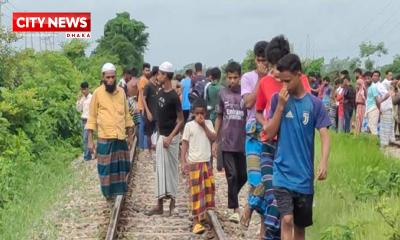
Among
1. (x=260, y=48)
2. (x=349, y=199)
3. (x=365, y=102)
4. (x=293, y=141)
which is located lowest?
(x=349, y=199)

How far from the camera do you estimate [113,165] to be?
477 inches

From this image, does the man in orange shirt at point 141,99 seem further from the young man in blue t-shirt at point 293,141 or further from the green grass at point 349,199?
the young man in blue t-shirt at point 293,141

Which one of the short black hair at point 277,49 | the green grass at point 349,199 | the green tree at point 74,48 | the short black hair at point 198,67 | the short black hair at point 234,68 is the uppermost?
the green tree at point 74,48

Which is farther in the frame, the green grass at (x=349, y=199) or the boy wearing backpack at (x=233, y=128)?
the boy wearing backpack at (x=233, y=128)

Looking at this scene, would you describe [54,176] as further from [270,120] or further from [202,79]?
[270,120]

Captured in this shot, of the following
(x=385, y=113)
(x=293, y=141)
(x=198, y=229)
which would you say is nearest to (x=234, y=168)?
(x=198, y=229)

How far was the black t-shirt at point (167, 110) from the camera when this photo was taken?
11.3m

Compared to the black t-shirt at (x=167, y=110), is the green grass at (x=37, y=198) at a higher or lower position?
lower

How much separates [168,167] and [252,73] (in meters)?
2.76

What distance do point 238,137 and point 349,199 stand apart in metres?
1.68

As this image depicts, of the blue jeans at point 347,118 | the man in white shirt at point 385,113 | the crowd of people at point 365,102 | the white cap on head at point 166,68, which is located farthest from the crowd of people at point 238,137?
the blue jeans at point 347,118

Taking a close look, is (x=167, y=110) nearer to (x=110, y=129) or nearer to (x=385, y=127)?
(x=110, y=129)

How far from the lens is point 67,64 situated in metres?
30.3

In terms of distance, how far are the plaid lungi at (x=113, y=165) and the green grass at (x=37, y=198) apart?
954mm
